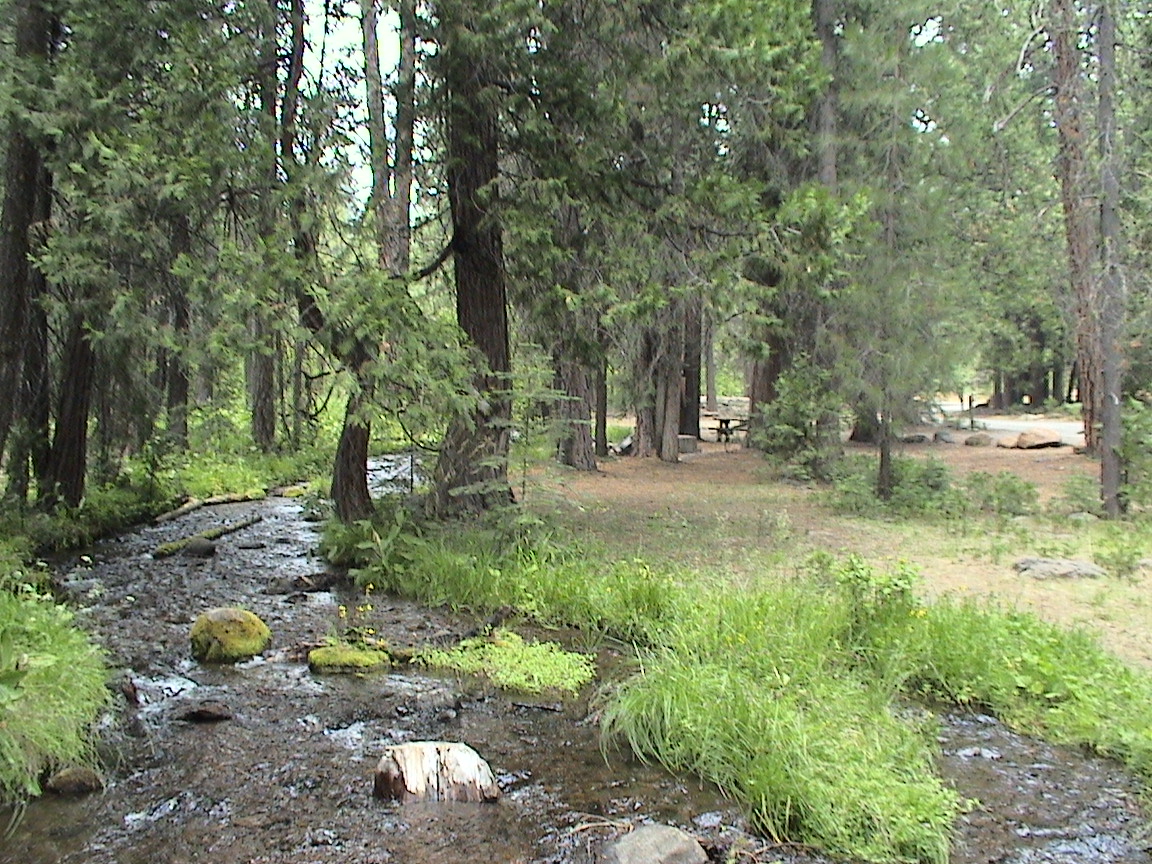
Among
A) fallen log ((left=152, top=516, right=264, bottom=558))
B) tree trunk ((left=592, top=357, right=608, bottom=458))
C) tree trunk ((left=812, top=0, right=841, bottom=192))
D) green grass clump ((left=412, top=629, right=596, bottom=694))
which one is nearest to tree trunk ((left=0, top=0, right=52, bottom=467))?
fallen log ((left=152, top=516, right=264, bottom=558))

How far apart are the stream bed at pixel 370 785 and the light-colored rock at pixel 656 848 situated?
0.13 meters

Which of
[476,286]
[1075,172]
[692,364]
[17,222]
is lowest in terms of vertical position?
[692,364]

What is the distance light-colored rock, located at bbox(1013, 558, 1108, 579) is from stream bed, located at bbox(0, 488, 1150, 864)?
3456mm

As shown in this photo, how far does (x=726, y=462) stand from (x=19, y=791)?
53.1ft

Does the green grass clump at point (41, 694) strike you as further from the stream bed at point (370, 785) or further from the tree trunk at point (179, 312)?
the tree trunk at point (179, 312)

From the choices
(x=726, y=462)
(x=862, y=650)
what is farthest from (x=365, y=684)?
(x=726, y=462)

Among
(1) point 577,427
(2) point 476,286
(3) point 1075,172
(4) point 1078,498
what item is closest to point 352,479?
(2) point 476,286

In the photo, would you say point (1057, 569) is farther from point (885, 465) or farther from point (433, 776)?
point (433, 776)

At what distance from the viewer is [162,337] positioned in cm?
856

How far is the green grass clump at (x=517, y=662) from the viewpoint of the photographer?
21.0 ft

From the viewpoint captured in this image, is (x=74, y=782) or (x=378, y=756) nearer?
(x=74, y=782)

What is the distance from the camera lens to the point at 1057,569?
8781 mm

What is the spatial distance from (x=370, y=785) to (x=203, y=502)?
1064cm

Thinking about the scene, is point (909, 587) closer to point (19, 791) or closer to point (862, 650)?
point (862, 650)
